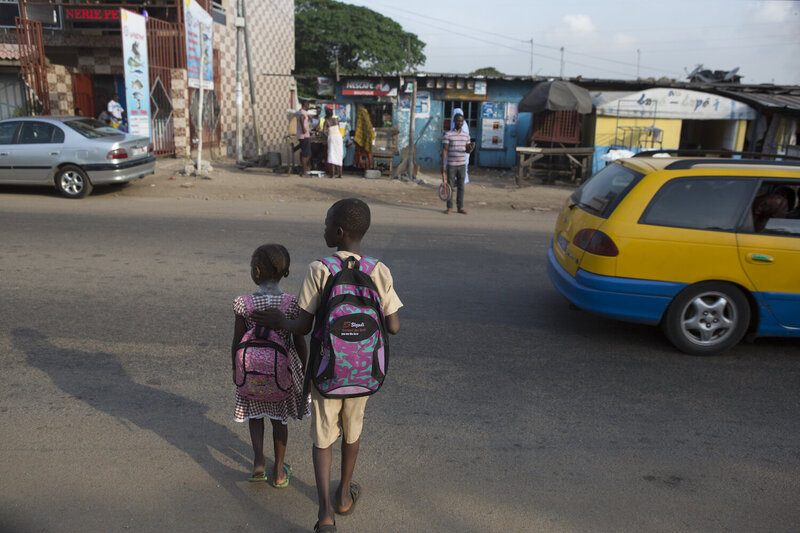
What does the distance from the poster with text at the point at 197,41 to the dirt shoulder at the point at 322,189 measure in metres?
2.48

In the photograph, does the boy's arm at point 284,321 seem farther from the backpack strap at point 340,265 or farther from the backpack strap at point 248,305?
the backpack strap at point 340,265

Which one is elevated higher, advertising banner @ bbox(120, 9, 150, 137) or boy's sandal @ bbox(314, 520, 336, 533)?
advertising banner @ bbox(120, 9, 150, 137)

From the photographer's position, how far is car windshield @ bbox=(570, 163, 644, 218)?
510 cm

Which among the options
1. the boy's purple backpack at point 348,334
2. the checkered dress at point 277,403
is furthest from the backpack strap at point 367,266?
the checkered dress at point 277,403

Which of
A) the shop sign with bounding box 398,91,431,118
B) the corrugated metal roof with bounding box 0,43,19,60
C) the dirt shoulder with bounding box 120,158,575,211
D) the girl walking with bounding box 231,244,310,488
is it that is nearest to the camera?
the girl walking with bounding box 231,244,310,488

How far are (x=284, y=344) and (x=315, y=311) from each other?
34cm

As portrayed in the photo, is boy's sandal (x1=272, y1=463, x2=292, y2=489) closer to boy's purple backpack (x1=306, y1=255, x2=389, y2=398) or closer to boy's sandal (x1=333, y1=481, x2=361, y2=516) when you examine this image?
boy's sandal (x1=333, y1=481, x2=361, y2=516)

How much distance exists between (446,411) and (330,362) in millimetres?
1602

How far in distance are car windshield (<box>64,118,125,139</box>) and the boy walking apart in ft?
36.9

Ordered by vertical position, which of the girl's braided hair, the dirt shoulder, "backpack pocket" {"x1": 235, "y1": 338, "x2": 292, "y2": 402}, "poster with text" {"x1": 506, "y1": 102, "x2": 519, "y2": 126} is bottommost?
the dirt shoulder

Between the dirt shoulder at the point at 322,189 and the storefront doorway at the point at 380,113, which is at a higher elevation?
the storefront doorway at the point at 380,113

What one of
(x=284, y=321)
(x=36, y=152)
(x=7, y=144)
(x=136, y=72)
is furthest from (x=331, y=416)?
(x=136, y=72)

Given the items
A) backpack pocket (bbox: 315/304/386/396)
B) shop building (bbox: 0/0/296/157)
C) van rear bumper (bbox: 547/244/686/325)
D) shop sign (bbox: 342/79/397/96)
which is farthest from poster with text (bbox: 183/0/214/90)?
backpack pocket (bbox: 315/304/386/396)

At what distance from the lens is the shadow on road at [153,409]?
10.7ft
